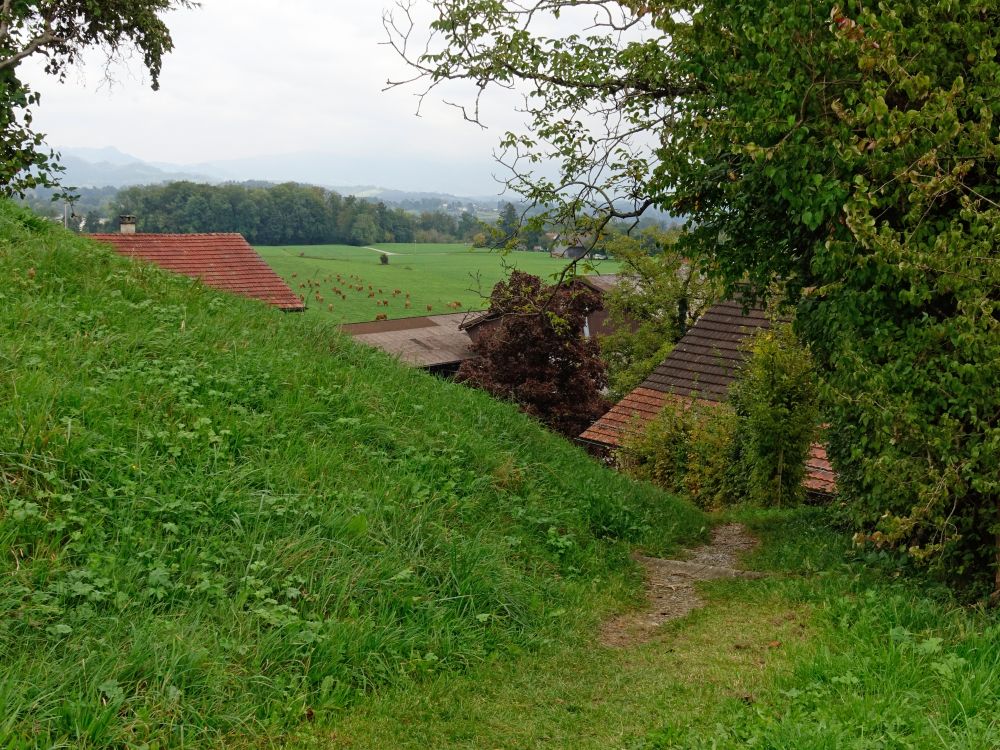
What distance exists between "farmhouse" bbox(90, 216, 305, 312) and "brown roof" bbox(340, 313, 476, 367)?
12409mm

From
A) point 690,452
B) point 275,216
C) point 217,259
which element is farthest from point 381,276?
point 690,452

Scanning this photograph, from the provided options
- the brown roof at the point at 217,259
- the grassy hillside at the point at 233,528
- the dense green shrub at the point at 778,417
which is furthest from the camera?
the brown roof at the point at 217,259

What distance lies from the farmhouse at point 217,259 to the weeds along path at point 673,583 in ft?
58.4

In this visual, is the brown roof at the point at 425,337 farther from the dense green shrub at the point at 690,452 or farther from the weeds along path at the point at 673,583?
the weeds along path at the point at 673,583

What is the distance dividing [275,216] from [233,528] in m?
105

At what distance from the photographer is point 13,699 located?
414cm

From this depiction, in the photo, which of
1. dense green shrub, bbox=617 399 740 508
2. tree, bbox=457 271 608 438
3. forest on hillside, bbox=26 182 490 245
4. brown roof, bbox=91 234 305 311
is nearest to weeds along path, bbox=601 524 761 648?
dense green shrub, bbox=617 399 740 508

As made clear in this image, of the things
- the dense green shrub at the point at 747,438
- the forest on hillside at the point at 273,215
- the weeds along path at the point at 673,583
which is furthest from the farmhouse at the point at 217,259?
the forest on hillside at the point at 273,215

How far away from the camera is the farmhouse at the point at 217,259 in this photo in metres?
26.2

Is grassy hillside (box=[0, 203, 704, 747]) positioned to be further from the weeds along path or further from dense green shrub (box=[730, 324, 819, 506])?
dense green shrub (box=[730, 324, 819, 506])

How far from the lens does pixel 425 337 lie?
5047cm

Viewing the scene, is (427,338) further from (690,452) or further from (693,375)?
(690,452)

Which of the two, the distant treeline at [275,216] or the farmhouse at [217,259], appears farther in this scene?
the distant treeline at [275,216]

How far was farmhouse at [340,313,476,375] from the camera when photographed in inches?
1787
